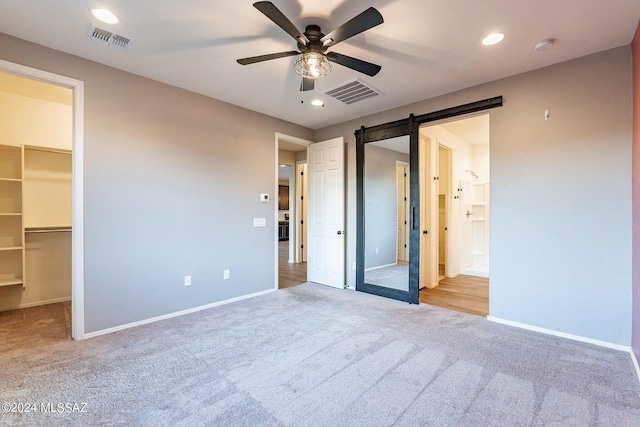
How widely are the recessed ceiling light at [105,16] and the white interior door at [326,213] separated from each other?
9.98 feet

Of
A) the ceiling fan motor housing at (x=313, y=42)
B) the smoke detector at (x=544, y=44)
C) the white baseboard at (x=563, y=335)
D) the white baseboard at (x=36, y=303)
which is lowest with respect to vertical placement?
the white baseboard at (x=563, y=335)

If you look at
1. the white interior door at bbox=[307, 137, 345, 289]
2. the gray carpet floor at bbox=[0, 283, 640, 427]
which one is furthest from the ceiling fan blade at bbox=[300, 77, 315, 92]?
the gray carpet floor at bbox=[0, 283, 640, 427]

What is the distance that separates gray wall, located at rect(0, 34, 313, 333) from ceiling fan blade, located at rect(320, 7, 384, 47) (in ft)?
7.26

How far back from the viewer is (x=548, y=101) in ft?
9.25

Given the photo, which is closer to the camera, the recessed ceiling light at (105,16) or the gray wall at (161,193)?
the recessed ceiling light at (105,16)

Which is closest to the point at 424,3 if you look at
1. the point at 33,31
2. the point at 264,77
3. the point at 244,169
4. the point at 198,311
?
the point at 264,77

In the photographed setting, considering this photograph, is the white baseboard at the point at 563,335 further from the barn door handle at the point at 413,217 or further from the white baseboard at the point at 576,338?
the barn door handle at the point at 413,217

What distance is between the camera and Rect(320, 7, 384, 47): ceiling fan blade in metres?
1.63

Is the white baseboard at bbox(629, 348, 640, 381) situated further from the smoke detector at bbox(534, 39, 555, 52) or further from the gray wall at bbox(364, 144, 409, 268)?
the smoke detector at bbox(534, 39, 555, 52)

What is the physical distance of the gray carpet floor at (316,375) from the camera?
66.1 inches

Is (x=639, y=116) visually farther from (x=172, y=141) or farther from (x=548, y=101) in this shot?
(x=172, y=141)

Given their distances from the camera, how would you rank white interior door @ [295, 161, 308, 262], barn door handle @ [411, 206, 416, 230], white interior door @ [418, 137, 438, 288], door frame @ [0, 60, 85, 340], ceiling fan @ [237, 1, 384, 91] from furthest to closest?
white interior door @ [295, 161, 308, 262] → white interior door @ [418, 137, 438, 288] → barn door handle @ [411, 206, 416, 230] → door frame @ [0, 60, 85, 340] → ceiling fan @ [237, 1, 384, 91]

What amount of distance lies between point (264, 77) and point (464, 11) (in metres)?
1.94

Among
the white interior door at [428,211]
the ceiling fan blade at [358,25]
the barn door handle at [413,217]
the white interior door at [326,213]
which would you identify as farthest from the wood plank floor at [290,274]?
the ceiling fan blade at [358,25]
